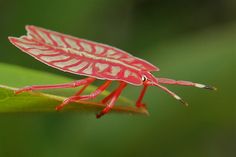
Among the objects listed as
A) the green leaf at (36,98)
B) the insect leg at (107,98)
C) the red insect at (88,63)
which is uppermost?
the red insect at (88,63)

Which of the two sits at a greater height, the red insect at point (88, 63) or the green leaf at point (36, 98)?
the red insect at point (88, 63)

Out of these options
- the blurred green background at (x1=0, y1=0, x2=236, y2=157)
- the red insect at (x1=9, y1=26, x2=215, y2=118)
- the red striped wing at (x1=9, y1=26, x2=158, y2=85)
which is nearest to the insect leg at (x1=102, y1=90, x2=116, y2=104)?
the red insect at (x1=9, y1=26, x2=215, y2=118)

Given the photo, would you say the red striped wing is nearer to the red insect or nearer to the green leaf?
the red insect

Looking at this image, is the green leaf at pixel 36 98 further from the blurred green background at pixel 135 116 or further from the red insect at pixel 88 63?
the blurred green background at pixel 135 116

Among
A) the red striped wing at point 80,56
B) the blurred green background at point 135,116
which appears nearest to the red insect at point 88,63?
the red striped wing at point 80,56

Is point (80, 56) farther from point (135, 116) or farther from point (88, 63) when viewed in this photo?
point (135, 116)

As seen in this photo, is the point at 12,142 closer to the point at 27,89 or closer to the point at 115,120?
the point at 115,120
